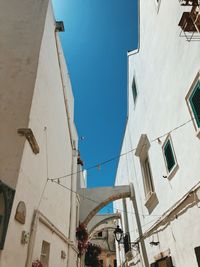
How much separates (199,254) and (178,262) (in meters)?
1.23

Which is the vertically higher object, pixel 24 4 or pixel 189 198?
pixel 24 4

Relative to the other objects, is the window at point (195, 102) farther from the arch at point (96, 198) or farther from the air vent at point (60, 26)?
the arch at point (96, 198)

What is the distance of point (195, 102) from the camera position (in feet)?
14.9

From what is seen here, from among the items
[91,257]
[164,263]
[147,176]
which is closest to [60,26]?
[147,176]

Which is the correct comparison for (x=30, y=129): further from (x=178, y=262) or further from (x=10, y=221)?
(x=178, y=262)

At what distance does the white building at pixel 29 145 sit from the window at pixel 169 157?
3.18m

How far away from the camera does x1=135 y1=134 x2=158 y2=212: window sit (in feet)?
25.1

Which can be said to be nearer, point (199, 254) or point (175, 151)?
point (199, 254)

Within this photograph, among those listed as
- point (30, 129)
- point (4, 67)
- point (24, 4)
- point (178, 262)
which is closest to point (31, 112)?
point (30, 129)

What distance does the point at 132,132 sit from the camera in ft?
34.5

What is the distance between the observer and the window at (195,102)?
4414mm

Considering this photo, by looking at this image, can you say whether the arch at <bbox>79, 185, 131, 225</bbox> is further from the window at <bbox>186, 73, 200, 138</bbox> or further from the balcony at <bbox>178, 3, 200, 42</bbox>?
the balcony at <bbox>178, 3, 200, 42</bbox>

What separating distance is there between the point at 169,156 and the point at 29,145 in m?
3.53

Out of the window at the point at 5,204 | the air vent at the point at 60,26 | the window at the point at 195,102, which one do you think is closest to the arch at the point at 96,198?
the window at the point at 195,102
